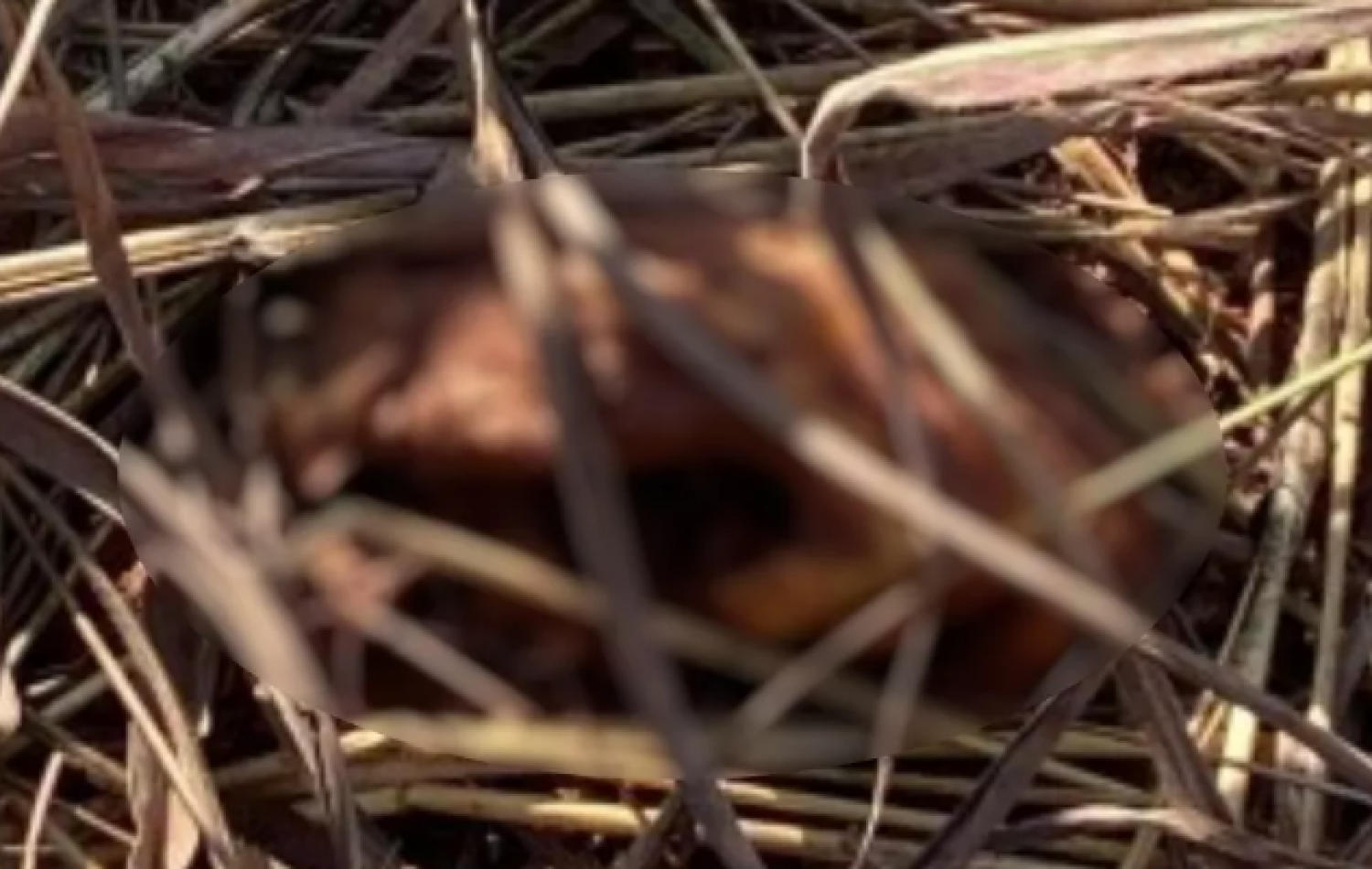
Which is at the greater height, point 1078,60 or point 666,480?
point 1078,60

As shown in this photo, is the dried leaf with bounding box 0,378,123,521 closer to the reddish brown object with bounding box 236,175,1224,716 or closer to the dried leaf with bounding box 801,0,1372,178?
the reddish brown object with bounding box 236,175,1224,716

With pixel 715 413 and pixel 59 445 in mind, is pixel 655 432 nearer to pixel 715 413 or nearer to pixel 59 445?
pixel 715 413

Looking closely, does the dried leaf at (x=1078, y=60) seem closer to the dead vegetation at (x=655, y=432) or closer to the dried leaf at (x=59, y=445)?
the dead vegetation at (x=655, y=432)

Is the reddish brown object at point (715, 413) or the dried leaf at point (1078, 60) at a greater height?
the dried leaf at point (1078, 60)

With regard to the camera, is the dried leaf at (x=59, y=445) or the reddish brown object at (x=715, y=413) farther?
the dried leaf at (x=59, y=445)

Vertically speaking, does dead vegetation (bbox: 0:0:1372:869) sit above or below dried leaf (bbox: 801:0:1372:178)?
below

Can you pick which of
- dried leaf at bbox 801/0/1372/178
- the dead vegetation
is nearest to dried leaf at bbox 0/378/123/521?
the dead vegetation

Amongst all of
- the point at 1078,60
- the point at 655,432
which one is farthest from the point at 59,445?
the point at 1078,60

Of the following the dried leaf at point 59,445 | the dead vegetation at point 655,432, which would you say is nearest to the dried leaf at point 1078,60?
the dead vegetation at point 655,432
